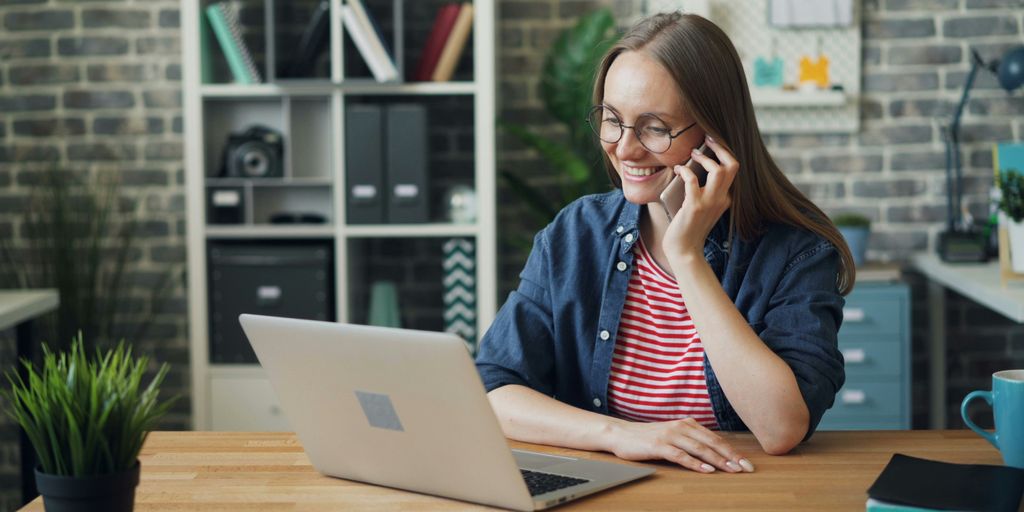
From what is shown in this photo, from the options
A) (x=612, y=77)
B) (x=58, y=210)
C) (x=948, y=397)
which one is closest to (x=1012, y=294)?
(x=948, y=397)

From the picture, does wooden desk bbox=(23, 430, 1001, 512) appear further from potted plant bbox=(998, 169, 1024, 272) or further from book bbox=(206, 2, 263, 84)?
book bbox=(206, 2, 263, 84)

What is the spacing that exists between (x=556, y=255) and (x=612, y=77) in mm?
313

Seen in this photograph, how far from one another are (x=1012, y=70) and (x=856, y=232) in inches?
26.8

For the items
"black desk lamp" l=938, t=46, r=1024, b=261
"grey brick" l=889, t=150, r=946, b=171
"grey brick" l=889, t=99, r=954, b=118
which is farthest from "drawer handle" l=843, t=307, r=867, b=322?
"grey brick" l=889, t=99, r=954, b=118

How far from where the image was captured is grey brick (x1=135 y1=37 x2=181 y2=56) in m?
4.01

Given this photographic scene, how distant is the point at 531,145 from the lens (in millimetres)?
3738

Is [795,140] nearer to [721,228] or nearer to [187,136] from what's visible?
[187,136]

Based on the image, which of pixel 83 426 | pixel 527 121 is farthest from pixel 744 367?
pixel 527 121

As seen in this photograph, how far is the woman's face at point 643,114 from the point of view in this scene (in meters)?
1.76

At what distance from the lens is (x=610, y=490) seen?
139 centimetres

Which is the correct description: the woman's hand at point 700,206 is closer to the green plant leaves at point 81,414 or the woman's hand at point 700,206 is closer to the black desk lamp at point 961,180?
the green plant leaves at point 81,414

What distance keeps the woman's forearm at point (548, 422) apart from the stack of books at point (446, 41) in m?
2.10

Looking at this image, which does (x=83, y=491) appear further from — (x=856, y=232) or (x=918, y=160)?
(x=918, y=160)

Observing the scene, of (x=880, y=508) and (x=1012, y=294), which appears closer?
(x=880, y=508)
